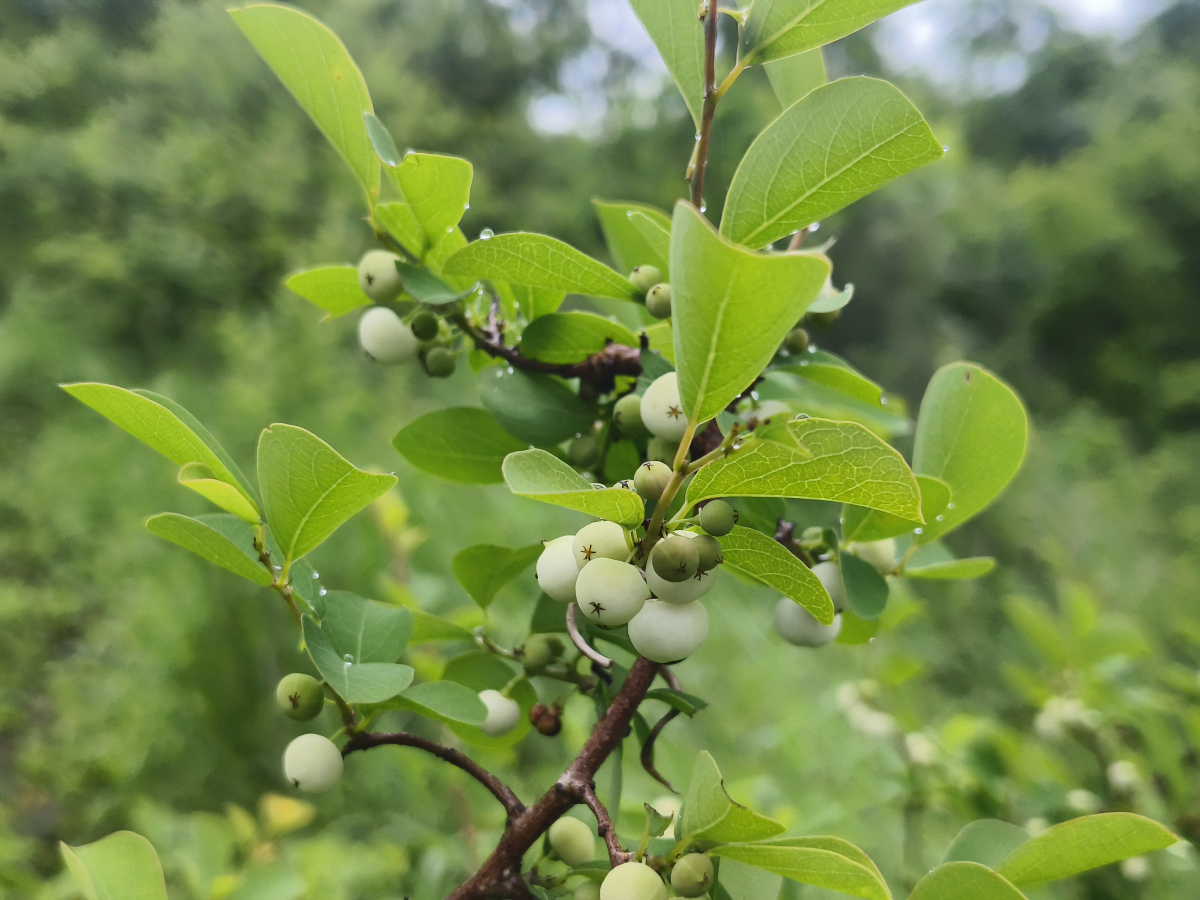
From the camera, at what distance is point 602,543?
0.69 ft

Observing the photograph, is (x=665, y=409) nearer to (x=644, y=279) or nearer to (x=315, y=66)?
(x=644, y=279)

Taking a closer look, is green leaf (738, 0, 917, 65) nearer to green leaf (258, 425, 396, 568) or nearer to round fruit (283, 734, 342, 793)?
green leaf (258, 425, 396, 568)

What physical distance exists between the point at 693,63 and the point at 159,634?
135 cm

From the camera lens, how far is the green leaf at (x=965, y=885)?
193mm

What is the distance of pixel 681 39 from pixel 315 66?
0.44ft

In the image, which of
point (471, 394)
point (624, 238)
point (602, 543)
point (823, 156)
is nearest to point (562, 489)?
point (602, 543)

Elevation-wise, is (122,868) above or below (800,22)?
below

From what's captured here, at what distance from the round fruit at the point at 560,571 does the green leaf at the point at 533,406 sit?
0.08 m

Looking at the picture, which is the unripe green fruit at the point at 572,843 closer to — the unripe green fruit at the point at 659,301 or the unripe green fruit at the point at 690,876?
the unripe green fruit at the point at 690,876

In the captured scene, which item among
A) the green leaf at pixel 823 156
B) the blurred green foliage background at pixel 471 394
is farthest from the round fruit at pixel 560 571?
the blurred green foliage background at pixel 471 394

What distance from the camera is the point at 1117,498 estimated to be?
10.9 feet

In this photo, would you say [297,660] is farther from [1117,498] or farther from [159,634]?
[1117,498]

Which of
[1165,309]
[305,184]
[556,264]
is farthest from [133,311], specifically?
[1165,309]

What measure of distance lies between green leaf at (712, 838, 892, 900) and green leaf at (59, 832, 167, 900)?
20 cm
